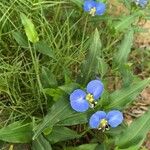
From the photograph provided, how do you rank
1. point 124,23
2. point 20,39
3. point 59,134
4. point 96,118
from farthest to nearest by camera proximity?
point 124,23 → point 20,39 → point 59,134 → point 96,118

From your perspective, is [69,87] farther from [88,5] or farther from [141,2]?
[141,2]

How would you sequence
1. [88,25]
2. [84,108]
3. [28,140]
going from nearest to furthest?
[84,108]
[28,140]
[88,25]

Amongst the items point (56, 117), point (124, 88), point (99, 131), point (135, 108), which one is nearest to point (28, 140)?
point (56, 117)

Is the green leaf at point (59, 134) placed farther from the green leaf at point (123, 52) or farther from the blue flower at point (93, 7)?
the blue flower at point (93, 7)

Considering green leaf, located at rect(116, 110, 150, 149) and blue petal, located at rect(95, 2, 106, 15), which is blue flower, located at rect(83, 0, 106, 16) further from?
green leaf, located at rect(116, 110, 150, 149)

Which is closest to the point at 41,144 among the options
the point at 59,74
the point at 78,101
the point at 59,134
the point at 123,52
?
the point at 59,134

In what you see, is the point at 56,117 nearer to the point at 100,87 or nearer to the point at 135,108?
the point at 100,87
